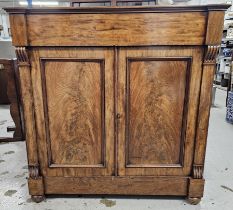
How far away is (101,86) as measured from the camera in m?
1.18

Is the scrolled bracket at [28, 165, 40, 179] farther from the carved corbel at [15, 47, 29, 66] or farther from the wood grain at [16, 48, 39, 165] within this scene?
the carved corbel at [15, 47, 29, 66]

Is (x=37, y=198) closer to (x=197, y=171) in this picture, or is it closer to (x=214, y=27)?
(x=197, y=171)

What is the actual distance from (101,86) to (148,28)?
357 mm

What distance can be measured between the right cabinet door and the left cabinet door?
0.22ft

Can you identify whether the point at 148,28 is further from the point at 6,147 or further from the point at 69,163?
the point at 6,147

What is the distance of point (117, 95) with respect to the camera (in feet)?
3.88

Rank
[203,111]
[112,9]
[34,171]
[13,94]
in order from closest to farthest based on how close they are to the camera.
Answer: [112,9] < [203,111] < [34,171] < [13,94]

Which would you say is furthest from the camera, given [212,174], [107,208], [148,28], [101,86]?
[212,174]

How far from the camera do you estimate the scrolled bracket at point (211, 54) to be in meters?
1.08

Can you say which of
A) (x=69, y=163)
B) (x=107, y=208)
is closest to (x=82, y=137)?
(x=69, y=163)

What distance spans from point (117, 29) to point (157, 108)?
441mm

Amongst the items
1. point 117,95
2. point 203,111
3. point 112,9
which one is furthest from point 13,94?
point 203,111

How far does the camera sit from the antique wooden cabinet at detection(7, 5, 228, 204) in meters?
1.07

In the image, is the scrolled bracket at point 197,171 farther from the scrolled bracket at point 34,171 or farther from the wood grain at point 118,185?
the scrolled bracket at point 34,171
